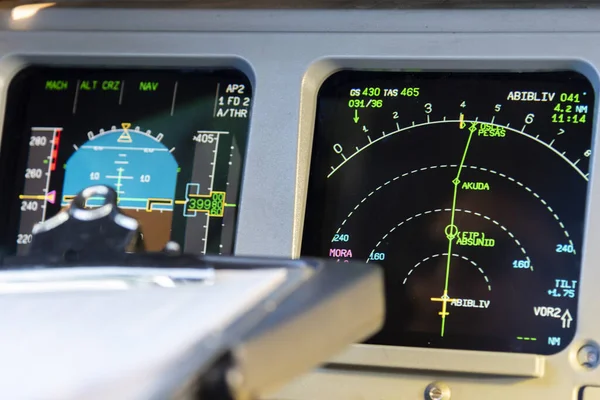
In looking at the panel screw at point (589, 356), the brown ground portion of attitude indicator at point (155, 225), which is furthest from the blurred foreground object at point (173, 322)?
the panel screw at point (589, 356)

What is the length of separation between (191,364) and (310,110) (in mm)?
735

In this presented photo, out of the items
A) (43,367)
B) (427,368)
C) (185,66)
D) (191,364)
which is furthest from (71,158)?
(191,364)

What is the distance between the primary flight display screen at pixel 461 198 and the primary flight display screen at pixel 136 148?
15 cm

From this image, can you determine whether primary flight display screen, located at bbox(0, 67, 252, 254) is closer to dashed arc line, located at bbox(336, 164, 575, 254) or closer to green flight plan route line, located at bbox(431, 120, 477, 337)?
dashed arc line, located at bbox(336, 164, 575, 254)

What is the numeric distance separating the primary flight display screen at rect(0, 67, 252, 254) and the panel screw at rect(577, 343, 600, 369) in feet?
1.66

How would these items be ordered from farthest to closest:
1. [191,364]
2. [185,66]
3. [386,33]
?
[185,66] → [386,33] → [191,364]

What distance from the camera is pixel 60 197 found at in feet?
4.65

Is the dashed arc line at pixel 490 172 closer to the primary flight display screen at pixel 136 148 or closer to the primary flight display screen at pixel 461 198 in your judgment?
the primary flight display screen at pixel 461 198

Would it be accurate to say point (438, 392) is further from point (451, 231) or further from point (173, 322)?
point (173, 322)

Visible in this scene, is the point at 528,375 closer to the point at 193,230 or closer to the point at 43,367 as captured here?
the point at 193,230

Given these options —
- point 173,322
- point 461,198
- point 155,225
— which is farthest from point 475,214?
point 173,322

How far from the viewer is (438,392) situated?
3.97 ft

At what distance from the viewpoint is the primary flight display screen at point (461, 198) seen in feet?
4.07

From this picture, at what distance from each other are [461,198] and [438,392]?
268mm
